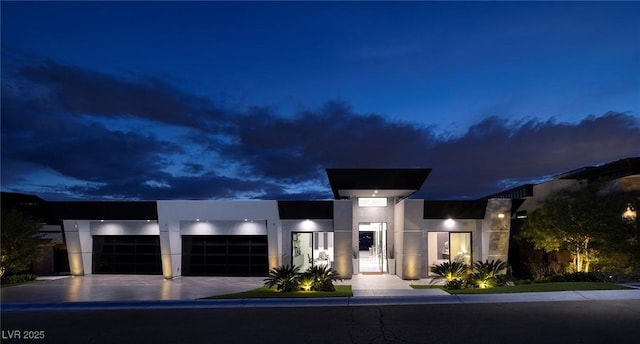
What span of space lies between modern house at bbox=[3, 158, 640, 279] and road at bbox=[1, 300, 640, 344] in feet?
35.9

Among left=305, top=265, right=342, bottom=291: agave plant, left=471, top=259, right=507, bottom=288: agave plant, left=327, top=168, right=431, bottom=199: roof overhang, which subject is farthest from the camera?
left=327, top=168, right=431, bottom=199: roof overhang

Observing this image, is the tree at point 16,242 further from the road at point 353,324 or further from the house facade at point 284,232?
the road at point 353,324

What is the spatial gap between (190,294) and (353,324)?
962cm

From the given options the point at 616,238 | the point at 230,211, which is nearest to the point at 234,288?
the point at 230,211

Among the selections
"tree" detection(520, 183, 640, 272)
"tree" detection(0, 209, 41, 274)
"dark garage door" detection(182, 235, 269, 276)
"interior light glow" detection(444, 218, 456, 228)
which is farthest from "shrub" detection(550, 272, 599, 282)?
"tree" detection(0, 209, 41, 274)

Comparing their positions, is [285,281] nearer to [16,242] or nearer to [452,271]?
[452,271]

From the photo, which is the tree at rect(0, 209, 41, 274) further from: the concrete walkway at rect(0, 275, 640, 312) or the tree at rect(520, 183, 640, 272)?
the tree at rect(520, 183, 640, 272)

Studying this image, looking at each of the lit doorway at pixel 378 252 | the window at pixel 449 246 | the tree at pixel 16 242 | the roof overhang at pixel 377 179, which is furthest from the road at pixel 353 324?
the lit doorway at pixel 378 252

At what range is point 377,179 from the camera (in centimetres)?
2192

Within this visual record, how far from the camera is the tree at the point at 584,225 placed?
→ 16594mm

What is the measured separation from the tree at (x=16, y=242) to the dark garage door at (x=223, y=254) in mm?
7340

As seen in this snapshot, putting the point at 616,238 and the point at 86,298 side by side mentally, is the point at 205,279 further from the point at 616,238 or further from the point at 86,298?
the point at 616,238

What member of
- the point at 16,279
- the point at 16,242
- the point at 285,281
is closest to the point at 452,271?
the point at 285,281

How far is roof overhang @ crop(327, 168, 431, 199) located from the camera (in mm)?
21438
